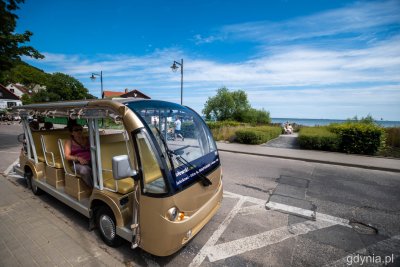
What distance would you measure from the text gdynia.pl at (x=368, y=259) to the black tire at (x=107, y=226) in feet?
11.7

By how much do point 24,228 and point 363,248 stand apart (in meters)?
5.96

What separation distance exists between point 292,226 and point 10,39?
47.2 ft

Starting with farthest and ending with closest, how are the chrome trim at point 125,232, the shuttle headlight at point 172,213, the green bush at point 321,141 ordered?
1. the green bush at point 321,141
2. the chrome trim at point 125,232
3. the shuttle headlight at point 172,213

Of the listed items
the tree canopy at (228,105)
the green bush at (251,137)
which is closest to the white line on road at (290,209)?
the green bush at (251,137)

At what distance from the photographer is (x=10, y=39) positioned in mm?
10000

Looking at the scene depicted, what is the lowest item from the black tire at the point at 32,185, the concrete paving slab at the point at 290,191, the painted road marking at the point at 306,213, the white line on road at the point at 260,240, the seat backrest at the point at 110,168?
the white line on road at the point at 260,240

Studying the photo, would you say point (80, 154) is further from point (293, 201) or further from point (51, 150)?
point (293, 201)

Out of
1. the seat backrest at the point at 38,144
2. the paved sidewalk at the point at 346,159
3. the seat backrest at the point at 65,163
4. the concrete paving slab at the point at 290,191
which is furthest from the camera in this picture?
the paved sidewalk at the point at 346,159

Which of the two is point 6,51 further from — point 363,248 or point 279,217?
point 363,248

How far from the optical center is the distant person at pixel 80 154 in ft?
12.6

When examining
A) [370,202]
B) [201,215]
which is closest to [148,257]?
[201,215]

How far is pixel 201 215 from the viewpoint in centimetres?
295

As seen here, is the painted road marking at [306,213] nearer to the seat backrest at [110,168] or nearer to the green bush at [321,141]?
the seat backrest at [110,168]

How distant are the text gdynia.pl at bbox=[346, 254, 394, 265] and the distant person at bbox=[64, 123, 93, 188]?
4.59 m
